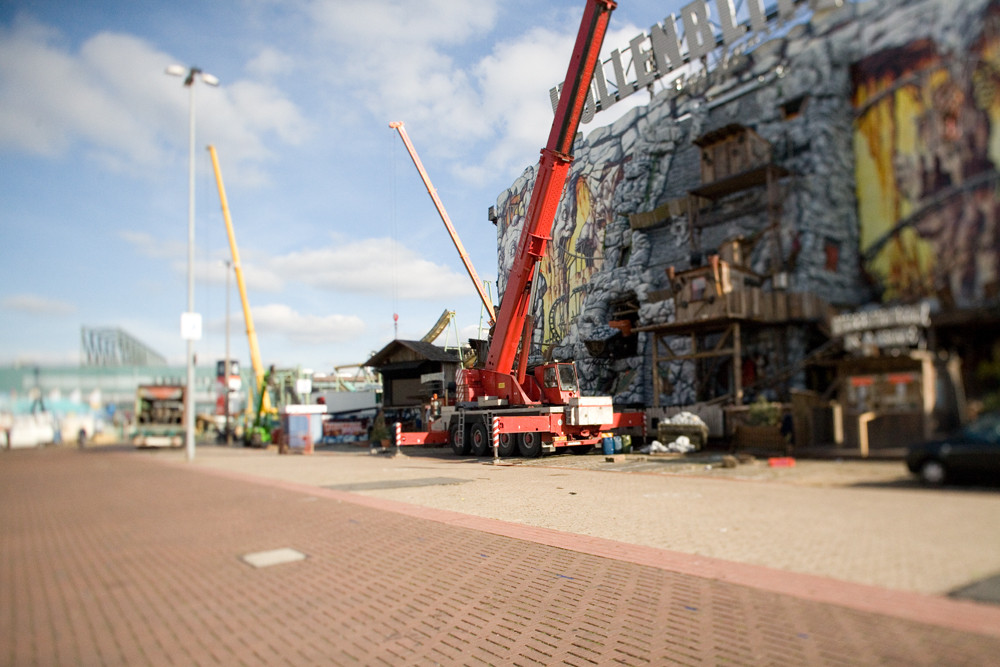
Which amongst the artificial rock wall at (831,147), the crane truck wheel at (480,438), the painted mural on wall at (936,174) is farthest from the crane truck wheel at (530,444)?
the painted mural on wall at (936,174)

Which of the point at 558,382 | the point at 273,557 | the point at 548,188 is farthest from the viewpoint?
the point at 558,382

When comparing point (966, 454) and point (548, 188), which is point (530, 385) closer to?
point (548, 188)

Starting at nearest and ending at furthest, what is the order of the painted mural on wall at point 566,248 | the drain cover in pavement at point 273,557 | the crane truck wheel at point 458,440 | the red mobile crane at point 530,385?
1. the drain cover in pavement at point 273,557
2. the painted mural on wall at point 566,248
3. the red mobile crane at point 530,385
4. the crane truck wheel at point 458,440

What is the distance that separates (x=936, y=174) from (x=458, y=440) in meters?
18.7

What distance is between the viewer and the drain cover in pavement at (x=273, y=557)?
→ 6.49m

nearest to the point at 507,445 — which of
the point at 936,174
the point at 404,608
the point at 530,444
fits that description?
the point at 530,444

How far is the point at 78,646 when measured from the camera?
4.28m

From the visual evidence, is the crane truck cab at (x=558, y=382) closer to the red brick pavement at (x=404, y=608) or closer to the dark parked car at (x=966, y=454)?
the red brick pavement at (x=404, y=608)

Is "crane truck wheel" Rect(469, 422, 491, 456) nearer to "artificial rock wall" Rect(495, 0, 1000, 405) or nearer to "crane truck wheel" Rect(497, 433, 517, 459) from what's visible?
"crane truck wheel" Rect(497, 433, 517, 459)

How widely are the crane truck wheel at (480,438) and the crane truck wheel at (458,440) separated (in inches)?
25.4

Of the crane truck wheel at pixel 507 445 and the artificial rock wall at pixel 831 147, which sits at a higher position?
the artificial rock wall at pixel 831 147

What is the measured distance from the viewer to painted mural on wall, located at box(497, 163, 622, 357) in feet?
32.3

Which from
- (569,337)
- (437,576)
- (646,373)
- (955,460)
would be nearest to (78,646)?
(437,576)

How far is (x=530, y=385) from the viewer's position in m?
17.6
